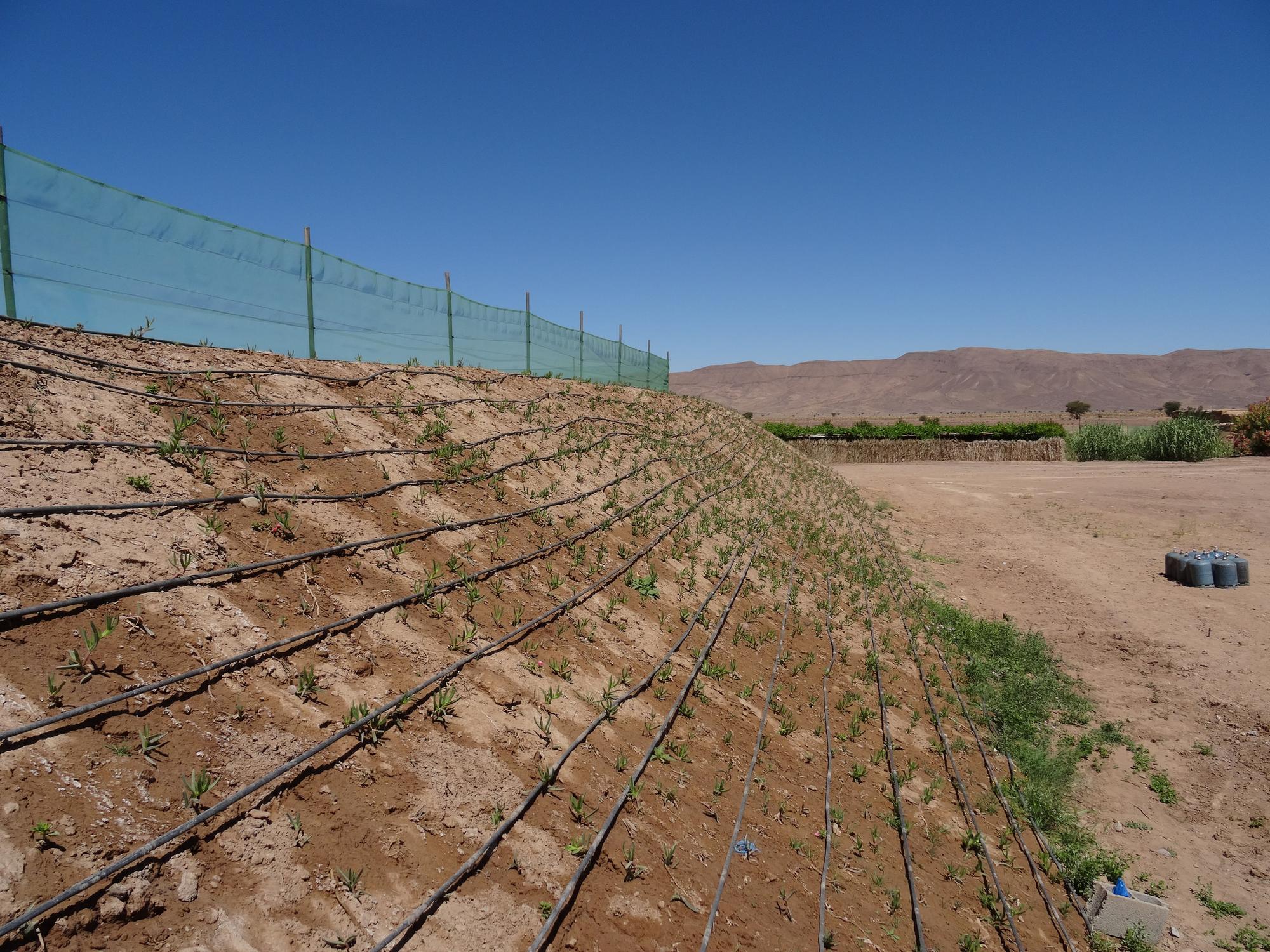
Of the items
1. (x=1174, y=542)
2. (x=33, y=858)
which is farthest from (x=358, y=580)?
(x=1174, y=542)

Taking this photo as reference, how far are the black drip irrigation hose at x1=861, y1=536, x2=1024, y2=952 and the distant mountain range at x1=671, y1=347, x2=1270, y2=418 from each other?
84.8 m

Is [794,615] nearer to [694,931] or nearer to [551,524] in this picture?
[551,524]

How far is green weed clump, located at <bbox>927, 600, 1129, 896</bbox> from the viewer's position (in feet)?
14.9

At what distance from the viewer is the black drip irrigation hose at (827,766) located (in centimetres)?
298

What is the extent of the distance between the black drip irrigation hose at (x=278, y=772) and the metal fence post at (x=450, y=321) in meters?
6.17

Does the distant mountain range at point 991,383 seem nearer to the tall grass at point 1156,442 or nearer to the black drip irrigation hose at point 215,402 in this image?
the tall grass at point 1156,442

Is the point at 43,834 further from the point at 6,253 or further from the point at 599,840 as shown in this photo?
→ the point at 6,253

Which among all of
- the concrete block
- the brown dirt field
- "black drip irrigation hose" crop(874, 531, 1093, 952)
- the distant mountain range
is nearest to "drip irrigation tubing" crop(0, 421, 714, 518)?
"black drip irrigation hose" crop(874, 531, 1093, 952)

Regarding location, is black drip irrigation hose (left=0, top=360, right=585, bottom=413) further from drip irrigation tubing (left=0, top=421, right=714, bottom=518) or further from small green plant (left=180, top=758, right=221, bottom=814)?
small green plant (left=180, top=758, right=221, bottom=814)

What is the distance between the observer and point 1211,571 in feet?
32.7

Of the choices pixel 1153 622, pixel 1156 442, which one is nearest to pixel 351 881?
pixel 1153 622

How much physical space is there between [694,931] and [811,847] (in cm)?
112

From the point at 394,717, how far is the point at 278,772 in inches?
24.0

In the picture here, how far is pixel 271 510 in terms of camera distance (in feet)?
12.6
